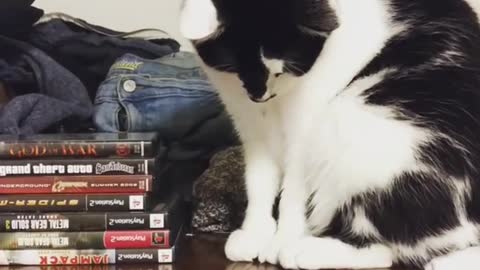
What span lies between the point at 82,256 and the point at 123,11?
2.50 ft

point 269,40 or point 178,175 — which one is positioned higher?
point 269,40

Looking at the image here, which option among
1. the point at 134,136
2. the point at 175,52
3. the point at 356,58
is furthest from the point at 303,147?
the point at 175,52

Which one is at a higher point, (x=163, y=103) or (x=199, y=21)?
(x=199, y=21)

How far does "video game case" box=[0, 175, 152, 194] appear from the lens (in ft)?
3.27

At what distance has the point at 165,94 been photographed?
51.4 inches

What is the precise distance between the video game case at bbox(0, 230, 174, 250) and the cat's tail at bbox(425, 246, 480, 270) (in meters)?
0.40

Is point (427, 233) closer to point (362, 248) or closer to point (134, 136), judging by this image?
point (362, 248)

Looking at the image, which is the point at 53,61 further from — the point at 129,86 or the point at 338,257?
the point at 338,257

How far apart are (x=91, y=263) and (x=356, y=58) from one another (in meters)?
0.48

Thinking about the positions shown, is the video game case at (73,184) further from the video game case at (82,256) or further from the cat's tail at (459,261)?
the cat's tail at (459,261)

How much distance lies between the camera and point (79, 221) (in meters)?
0.99

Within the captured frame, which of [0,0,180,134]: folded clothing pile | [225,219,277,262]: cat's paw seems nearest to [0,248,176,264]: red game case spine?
[225,219,277,262]: cat's paw

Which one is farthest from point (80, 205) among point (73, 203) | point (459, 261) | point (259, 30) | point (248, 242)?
point (459, 261)

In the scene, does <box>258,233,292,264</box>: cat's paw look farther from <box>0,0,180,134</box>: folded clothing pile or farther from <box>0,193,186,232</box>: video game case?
<box>0,0,180,134</box>: folded clothing pile
